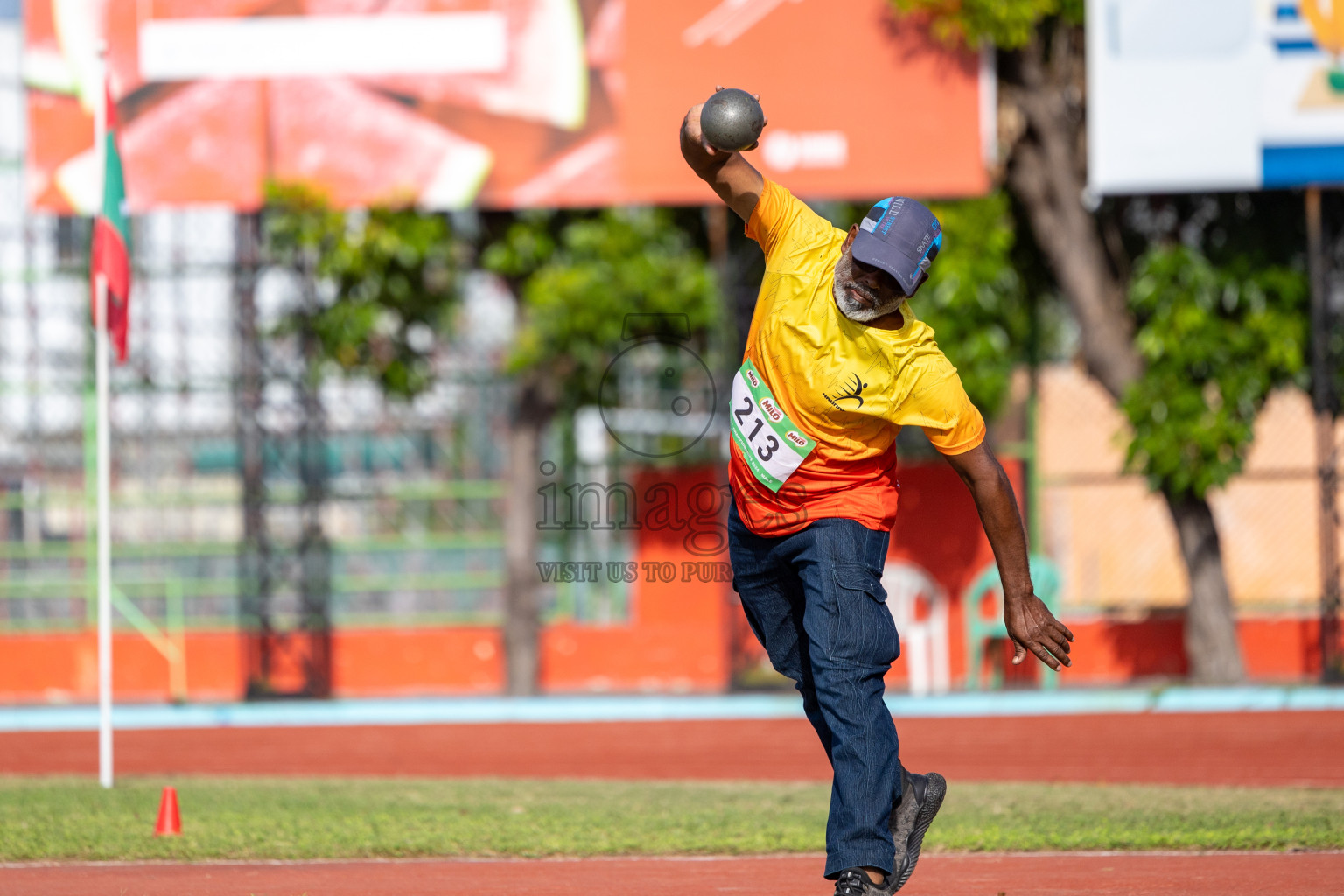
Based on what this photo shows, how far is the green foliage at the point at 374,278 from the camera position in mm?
15500

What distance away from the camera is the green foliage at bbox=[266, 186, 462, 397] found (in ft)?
50.9

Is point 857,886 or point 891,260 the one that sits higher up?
point 891,260

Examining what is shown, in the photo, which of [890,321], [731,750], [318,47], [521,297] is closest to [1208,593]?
[731,750]

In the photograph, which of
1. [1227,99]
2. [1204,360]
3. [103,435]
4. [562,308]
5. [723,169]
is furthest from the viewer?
[562,308]

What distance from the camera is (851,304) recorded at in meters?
4.52

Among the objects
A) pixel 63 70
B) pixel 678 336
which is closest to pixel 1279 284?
pixel 678 336

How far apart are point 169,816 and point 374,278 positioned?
31.6 feet

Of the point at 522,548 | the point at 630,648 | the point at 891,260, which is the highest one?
the point at 891,260

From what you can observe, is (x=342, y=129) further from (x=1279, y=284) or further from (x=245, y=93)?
(x=1279, y=284)

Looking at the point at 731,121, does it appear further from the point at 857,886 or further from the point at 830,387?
the point at 857,886

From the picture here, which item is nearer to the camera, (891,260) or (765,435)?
(891,260)

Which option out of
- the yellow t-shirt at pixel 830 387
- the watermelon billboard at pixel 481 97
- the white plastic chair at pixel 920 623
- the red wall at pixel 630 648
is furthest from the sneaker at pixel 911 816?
the red wall at pixel 630 648

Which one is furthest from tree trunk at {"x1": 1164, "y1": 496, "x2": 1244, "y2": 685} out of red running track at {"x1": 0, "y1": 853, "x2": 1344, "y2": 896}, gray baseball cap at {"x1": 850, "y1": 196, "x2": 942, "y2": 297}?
gray baseball cap at {"x1": 850, "y1": 196, "x2": 942, "y2": 297}

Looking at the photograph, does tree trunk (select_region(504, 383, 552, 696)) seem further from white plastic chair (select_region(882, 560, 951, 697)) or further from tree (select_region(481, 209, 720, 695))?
white plastic chair (select_region(882, 560, 951, 697))
